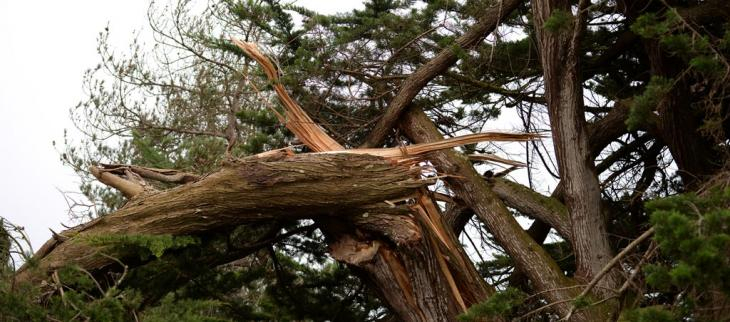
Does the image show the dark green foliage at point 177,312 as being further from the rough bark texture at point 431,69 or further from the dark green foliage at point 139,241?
the rough bark texture at point 431,69

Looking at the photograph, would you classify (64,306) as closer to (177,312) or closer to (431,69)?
(177,312)

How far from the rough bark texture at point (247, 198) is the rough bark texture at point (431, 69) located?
131 cm

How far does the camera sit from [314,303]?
27.6ft

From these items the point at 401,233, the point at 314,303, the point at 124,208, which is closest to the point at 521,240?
the point at 401,233

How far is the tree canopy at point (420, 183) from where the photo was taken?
5.54m

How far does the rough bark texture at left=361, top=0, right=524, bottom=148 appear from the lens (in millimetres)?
7609

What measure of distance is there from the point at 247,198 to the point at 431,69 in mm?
2228

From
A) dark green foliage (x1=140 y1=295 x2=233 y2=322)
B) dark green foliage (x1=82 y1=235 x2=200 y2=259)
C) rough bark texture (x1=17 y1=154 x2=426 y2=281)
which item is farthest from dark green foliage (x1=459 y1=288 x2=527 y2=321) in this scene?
dark green foliage (x1=82 y1=235 x2=200 y2=259)

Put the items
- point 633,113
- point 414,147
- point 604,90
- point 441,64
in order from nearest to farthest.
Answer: point 633,113 → point 414,147 → point 441,64 → point 604,90

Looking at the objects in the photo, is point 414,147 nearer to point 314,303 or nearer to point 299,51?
point 299,51

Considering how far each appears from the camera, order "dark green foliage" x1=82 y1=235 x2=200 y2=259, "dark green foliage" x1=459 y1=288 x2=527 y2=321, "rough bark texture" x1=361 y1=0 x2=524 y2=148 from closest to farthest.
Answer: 1. "dark green foliage" x1=459 y1=288 x2=527 y2=321
2. "dark green foliage" x1=82 y1=235 x2=200 y2=259
3. "rough bark texture" x1=361 y1=0 x2=524 y2=148

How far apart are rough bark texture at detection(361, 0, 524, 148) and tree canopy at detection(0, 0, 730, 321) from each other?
19 millimetres

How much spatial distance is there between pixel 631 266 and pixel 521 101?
3152 mm

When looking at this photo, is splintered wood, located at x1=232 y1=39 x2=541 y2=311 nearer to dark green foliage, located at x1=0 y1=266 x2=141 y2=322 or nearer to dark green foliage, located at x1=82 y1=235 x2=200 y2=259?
dark green foliage, located at x1=82 y1=235 x2=200 y2=259
